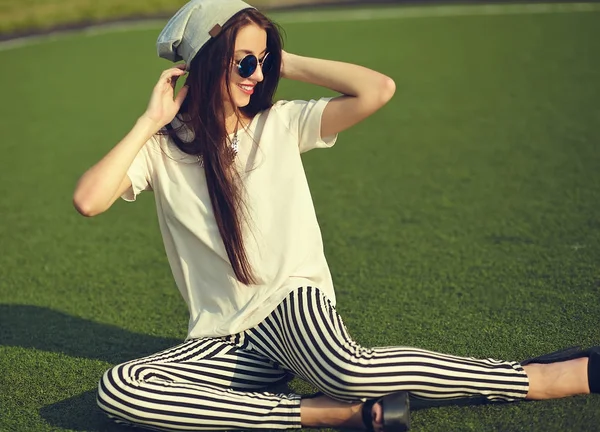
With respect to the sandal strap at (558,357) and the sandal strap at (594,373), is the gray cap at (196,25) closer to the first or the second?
the sandal strap at (558,357)

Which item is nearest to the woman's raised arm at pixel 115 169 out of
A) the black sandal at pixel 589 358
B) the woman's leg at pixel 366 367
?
the woman's leg at pixel 366 367

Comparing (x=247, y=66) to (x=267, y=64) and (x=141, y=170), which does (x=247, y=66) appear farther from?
(x=141, y=170)

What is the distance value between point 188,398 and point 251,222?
2.16ft

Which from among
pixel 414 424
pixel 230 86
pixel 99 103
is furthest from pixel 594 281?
pixel 99 103

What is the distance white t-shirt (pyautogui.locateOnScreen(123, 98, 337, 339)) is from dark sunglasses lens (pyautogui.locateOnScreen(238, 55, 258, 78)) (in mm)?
211

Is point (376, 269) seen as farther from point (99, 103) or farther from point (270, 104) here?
point (99, 103)

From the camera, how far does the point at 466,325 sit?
13.3 feet

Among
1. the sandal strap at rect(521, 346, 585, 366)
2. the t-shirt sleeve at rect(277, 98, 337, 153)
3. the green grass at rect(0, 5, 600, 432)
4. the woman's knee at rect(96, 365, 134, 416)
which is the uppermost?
the t-shirt sleeve at rect(277, 98, 337, 153)

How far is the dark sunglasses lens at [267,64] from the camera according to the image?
342 cm

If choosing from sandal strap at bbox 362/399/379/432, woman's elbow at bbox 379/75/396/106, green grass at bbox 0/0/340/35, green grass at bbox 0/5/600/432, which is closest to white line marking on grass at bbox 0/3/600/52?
green grass at bbox 0/0/340/35

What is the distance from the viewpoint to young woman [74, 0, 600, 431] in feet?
10.3

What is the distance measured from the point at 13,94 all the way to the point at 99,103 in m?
1.14

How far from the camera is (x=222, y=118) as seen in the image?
11.3 feet

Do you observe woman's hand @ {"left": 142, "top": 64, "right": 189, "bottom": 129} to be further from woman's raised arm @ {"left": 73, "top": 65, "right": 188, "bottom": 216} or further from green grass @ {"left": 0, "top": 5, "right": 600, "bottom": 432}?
green grass @ {"left": 0, "top": 5, "right": 600, "bottom": 432}
